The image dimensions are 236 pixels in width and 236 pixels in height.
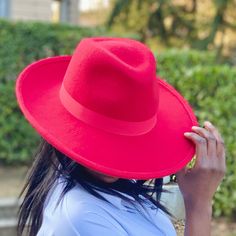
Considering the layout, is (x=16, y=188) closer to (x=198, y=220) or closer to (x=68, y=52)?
(x=68, y=52)

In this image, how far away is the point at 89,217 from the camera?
154cm

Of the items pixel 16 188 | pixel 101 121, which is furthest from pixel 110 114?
pixel 16 188

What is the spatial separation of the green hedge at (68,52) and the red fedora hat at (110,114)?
4.52 meters

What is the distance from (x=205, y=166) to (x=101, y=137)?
0.96ft

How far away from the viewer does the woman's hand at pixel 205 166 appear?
65.8 inches

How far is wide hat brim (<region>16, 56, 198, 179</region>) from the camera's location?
1523 millimetres

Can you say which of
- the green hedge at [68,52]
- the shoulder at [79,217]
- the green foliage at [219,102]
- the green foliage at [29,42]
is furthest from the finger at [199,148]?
the green foliage at [29,42]

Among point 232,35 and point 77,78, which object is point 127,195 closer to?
point 77,78

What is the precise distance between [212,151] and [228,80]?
4.68 m

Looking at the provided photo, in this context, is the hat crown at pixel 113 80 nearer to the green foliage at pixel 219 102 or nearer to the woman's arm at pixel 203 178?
the woman's arm at pixel 203 178

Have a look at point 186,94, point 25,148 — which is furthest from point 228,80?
point 25,148

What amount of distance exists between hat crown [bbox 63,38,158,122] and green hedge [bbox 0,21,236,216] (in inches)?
→ 179

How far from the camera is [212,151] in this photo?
168 centimetres

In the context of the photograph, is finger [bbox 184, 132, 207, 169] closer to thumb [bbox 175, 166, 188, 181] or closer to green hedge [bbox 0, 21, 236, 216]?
thumb [bbox 175, 166, 188, 181]
